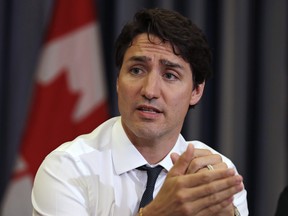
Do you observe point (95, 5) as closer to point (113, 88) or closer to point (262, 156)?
point (113, 88)

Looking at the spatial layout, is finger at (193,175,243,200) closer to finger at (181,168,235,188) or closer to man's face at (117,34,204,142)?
finger at (181,168,235,188)

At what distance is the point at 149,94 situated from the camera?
1378 mm

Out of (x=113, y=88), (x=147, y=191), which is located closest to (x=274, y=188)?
(x=113, y=88)

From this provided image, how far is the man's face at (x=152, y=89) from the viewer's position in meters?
1.40

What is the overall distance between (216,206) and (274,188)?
117 centimetres

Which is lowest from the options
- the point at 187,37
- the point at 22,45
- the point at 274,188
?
the point at 274,188

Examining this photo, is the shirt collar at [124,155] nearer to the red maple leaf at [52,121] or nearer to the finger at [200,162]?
the finger at [200,162]

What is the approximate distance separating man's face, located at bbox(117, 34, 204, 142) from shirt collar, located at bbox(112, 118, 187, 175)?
32 millimetres

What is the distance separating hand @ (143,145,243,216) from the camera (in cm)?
120

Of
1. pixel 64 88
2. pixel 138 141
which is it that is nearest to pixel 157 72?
pixel 138 141

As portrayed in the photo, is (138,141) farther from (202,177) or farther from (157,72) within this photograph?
(202,177)

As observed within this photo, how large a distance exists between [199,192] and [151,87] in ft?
0.99

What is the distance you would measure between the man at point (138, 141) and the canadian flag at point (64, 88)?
71 cm

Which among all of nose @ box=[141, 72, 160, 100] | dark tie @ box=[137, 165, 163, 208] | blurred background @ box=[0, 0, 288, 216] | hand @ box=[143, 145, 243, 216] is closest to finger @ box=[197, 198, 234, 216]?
hand @ box=[143, 145, 243, 216]
